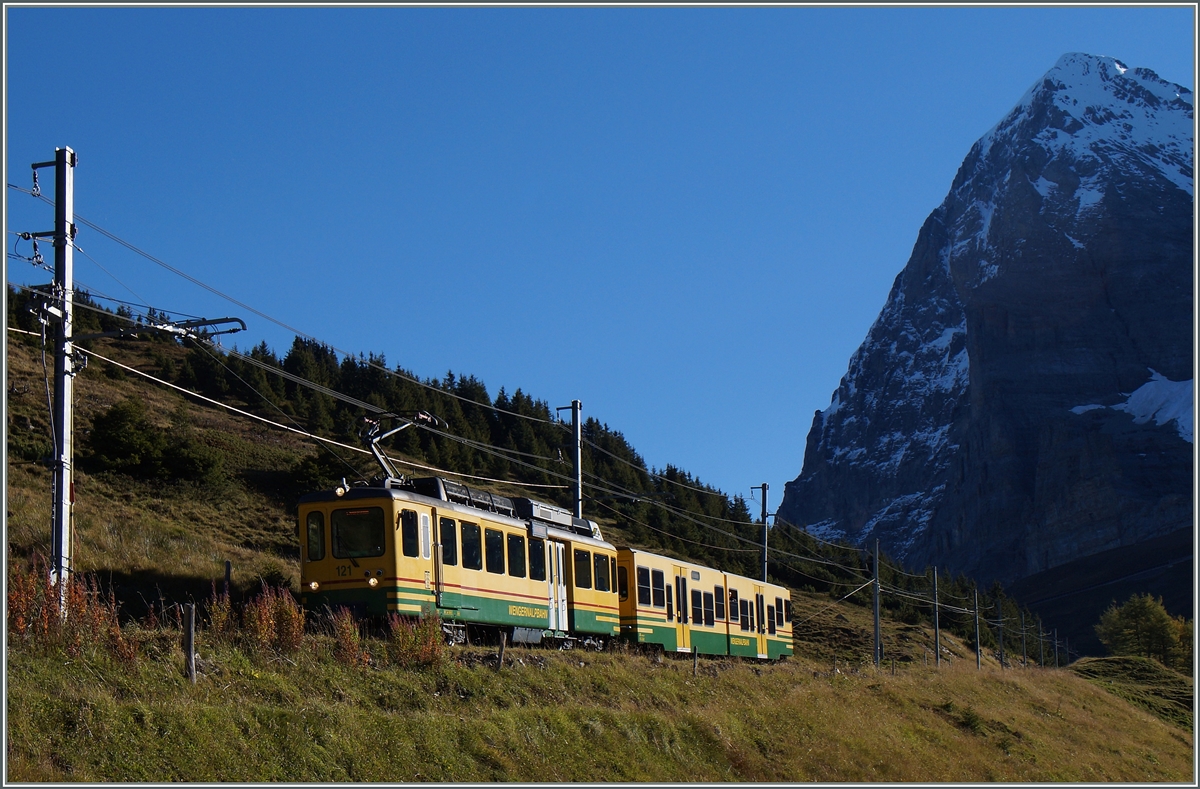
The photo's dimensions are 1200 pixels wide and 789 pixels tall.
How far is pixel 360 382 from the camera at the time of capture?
6981 centimetres

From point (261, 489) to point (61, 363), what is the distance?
28.0 metres

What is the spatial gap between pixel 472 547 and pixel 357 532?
8.21 ft

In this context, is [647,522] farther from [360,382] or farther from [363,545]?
[363,545]

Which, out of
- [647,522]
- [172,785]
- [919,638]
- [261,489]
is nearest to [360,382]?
[647,522]

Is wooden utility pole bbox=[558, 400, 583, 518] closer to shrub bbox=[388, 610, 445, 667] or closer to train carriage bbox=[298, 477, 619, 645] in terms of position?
train carriage bbox=[298, 477, 619, 645]

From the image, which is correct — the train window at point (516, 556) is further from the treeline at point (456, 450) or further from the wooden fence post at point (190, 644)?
the treeline at point (456, 450)

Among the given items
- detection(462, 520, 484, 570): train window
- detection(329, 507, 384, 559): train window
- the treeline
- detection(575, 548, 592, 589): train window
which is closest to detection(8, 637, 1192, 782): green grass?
detection(462, 520, 484, 570): train window

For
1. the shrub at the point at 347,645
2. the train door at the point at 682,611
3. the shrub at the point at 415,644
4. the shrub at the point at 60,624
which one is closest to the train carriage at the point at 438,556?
the shrub at the point at 415,644

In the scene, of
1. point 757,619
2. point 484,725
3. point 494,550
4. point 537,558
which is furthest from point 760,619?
point 484,725

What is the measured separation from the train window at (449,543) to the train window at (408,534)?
2.94ft

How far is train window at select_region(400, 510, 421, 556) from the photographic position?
767 inches

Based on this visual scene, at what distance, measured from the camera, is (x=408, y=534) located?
64.3ft

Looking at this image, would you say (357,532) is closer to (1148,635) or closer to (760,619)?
(760,619)

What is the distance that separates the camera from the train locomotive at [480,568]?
63.8ft
